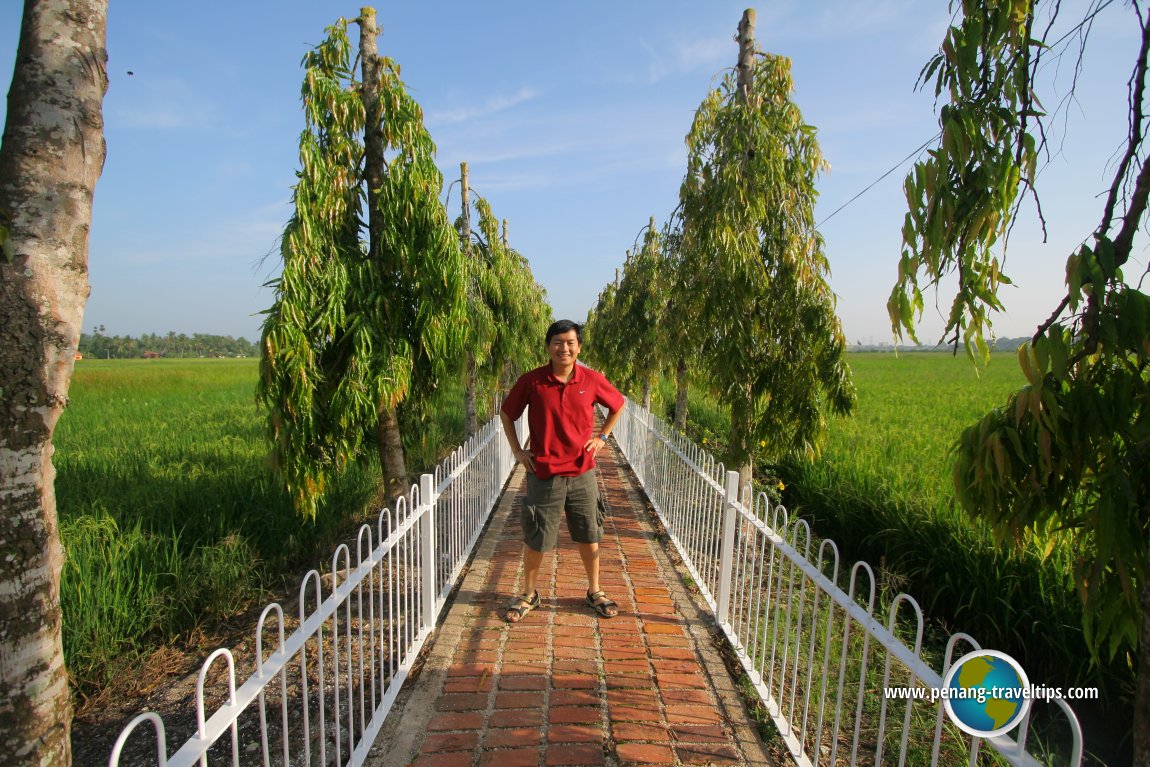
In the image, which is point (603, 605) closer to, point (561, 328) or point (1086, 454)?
point (561, 328)

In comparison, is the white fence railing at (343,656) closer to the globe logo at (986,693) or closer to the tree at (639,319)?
the globe logo at (986,693)

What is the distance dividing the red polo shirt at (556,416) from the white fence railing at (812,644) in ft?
3.11

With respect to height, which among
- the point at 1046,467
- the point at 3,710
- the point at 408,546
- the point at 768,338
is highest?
the point at 768,338

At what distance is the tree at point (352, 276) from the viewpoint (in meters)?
3.29

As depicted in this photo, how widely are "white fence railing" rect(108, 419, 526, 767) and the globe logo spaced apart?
1.81 meters

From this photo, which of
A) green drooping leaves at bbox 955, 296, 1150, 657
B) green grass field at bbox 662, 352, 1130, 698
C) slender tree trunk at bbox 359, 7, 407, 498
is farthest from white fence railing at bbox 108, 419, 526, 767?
green grass field at bbox 662, 352, 1130, 698

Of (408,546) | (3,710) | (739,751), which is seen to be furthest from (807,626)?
(3,710)

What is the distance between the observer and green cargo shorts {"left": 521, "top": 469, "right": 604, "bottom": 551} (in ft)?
11.5

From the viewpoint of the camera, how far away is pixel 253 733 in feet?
8.35

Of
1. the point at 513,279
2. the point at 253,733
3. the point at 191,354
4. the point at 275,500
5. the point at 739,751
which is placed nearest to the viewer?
the point at 739,751

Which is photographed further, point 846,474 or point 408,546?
point 846,474

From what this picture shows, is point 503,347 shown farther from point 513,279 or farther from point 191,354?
point 191,354

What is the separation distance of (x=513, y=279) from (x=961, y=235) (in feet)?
21.3

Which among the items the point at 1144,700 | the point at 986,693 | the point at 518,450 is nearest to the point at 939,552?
the point at 518,450
